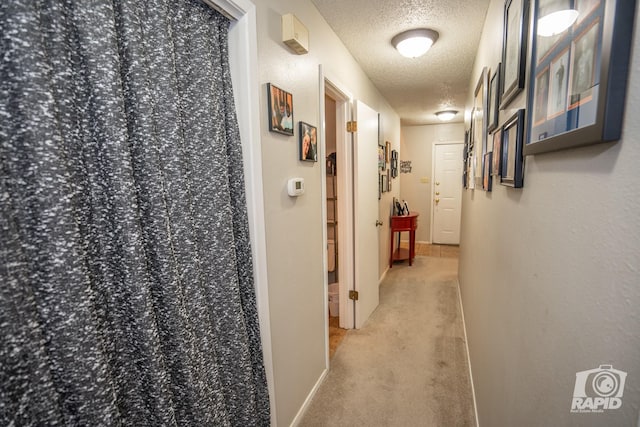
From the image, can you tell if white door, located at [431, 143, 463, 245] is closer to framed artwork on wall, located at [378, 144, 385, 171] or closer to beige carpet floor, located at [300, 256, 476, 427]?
framed artwork on wall, located at [378, 144, 385, 171]

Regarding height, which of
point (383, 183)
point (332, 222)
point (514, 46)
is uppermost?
point (514, 46)

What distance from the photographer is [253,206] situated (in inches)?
51.7

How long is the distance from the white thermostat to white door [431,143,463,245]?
509 cm

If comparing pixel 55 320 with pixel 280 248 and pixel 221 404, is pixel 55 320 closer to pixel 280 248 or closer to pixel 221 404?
pixel 221 404

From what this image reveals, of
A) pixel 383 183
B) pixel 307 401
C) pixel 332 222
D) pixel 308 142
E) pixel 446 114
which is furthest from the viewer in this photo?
pixel 446 114

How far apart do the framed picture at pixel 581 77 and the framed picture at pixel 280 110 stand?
996mm

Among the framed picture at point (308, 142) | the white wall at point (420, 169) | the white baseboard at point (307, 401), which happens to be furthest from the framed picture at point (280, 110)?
the white wall at point (420, 169)

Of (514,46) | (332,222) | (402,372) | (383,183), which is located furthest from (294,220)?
(383,183)

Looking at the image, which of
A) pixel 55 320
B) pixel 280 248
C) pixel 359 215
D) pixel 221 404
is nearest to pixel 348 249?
pixel 359 215

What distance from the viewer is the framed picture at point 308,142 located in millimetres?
1682

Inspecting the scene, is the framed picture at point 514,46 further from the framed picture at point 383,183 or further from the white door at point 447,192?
the white door at point 447,192

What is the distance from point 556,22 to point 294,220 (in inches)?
50.8

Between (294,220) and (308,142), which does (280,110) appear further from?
(294,220)

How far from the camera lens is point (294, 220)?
1670mm
